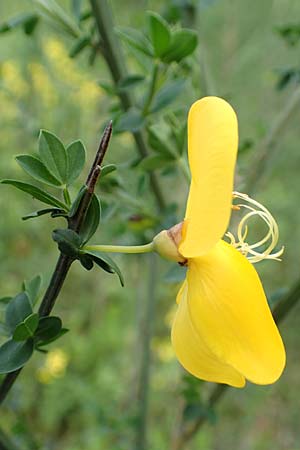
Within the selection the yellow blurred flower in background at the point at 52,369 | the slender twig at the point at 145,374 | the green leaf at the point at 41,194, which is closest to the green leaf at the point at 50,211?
the green leaf at the point at 41,194

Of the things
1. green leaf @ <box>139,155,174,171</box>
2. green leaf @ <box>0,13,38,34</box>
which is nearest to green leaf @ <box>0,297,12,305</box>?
green leaf @ <box>139,155,174,171</box>

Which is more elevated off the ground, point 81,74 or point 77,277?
point 81,74

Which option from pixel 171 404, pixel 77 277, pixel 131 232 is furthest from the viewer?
pixel 77 277

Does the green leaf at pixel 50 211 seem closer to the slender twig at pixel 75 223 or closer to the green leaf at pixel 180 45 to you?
the slender twig at pixel 75 223

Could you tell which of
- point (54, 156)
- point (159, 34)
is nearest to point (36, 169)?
point (54, 156)

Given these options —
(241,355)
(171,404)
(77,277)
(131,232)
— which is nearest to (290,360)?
(171,404)

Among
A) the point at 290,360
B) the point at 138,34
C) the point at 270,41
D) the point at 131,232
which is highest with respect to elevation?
the point at 138,34

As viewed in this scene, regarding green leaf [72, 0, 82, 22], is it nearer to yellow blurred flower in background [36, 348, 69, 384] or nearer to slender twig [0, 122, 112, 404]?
slender twig [0, 122, 112, 404]

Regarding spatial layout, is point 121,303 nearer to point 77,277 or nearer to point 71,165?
point 77,277
